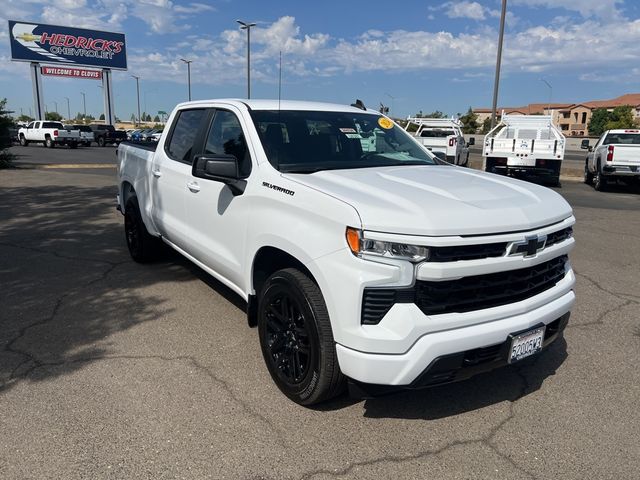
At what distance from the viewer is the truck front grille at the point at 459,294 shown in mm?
2611

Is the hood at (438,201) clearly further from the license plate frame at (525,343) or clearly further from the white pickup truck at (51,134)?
the white pickup truck at (51,134)

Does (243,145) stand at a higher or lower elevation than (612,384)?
higher

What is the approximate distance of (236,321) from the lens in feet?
14.9

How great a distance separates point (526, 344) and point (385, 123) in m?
2.45

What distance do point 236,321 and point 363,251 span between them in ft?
7.35

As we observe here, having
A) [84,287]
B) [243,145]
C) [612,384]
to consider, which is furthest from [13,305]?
[612,384]

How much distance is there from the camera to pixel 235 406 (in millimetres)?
3207

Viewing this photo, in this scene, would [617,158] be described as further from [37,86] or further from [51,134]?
[37,86]

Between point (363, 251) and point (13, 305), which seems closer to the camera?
point (363, 251)

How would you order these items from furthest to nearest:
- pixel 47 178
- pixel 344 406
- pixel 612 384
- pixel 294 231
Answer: pixel 47 178, pixel 612 384, pixel 344 406, pixel 294 231

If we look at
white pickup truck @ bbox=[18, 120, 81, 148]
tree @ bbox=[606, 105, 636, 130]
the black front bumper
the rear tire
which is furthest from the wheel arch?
tree @ bbox=[606, 105, 636, 130]

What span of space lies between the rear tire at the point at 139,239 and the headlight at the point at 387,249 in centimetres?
393

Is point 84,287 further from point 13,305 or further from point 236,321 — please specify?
point 236,321

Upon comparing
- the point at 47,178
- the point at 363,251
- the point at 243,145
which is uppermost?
the point at 243,145
